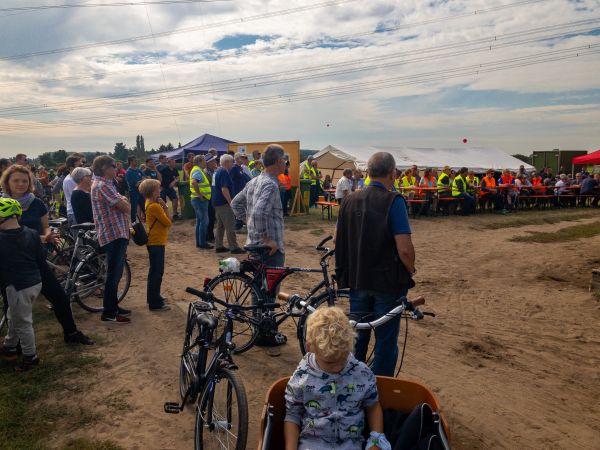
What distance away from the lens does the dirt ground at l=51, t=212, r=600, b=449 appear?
3520mm

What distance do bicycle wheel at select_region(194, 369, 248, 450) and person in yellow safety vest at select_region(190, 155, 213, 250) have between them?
7.31 metres

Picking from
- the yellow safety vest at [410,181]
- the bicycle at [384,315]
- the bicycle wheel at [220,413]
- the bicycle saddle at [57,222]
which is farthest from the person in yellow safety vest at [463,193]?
the bicycle wheel at [220,413]

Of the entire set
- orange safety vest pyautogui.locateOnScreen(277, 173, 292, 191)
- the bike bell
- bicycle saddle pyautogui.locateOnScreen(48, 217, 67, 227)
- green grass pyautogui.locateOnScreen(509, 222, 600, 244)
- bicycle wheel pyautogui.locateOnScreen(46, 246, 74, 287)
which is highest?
orange safety vest pyautogui.locateOnScreen(277, 173, 292, 191)

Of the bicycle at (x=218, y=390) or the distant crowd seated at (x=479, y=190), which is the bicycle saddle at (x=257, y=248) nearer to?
the bicycle at (x=218, y=390)

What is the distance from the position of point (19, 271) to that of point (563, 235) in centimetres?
1228

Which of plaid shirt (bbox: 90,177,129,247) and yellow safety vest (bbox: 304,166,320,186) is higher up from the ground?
yellow safety vest (bbox: 304,166,320,186)

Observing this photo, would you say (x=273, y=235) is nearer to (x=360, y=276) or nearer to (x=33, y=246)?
(x=360, y=276)

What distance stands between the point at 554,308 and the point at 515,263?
8.95 ft

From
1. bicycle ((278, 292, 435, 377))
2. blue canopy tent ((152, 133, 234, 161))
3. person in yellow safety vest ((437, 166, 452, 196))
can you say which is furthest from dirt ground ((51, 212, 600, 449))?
blue canopy tent ((152, 133, 234, 161))

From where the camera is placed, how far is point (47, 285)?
4684mm

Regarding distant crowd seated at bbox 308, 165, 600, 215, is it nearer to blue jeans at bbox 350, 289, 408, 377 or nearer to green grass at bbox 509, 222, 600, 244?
green grass at bbox 509, 222, 600, 244

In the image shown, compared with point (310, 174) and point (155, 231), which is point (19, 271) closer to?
point (155, 231)

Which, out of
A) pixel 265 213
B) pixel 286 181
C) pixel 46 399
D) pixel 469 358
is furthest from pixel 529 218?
pixel 46 399

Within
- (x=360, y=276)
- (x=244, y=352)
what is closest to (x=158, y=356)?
(x=244, y=352)
